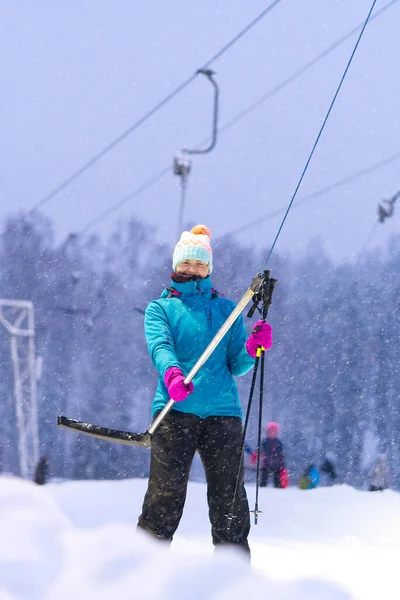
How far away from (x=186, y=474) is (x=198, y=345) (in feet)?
1.81

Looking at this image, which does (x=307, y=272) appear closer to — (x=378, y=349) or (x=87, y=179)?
(x=378, y=349)

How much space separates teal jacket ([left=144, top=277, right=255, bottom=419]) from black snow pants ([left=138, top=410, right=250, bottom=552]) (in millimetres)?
69

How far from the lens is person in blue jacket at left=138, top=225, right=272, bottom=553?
3.54 metres

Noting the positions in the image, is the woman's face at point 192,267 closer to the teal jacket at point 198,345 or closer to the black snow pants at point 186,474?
the teal jacket at point 198,345

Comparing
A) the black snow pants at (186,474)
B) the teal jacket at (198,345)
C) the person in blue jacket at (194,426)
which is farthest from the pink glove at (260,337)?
the black snow pants at (186,474)

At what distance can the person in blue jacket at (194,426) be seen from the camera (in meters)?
3.54

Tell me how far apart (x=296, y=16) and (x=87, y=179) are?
37.1m

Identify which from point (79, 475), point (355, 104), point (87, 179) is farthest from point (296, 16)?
point (79, 475)

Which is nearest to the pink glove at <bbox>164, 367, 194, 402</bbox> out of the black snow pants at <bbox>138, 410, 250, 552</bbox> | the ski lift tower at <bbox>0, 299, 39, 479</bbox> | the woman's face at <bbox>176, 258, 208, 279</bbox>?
the black snow pants at <bbox>138, 410, 250, 552</bbox>

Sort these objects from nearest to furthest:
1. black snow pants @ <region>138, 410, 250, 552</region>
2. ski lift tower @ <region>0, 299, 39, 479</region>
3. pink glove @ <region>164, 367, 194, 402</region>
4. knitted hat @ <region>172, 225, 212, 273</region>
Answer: pink glove @ <region>164, 367, 194, 402</region>
black snow pants @ <region>138, 410, 250, 552</region>
knitted hat @ <region>172, 225, 212, 273</region>
ski lift tower @ <region>0, 299, 39, 479</region>

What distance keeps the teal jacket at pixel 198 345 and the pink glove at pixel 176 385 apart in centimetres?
5

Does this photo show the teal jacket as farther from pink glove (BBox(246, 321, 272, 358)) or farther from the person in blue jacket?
pink glove (BBox(246, 321, 272, 358))

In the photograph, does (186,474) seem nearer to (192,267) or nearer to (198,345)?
(198,345)

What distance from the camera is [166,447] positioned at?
11.7ft
